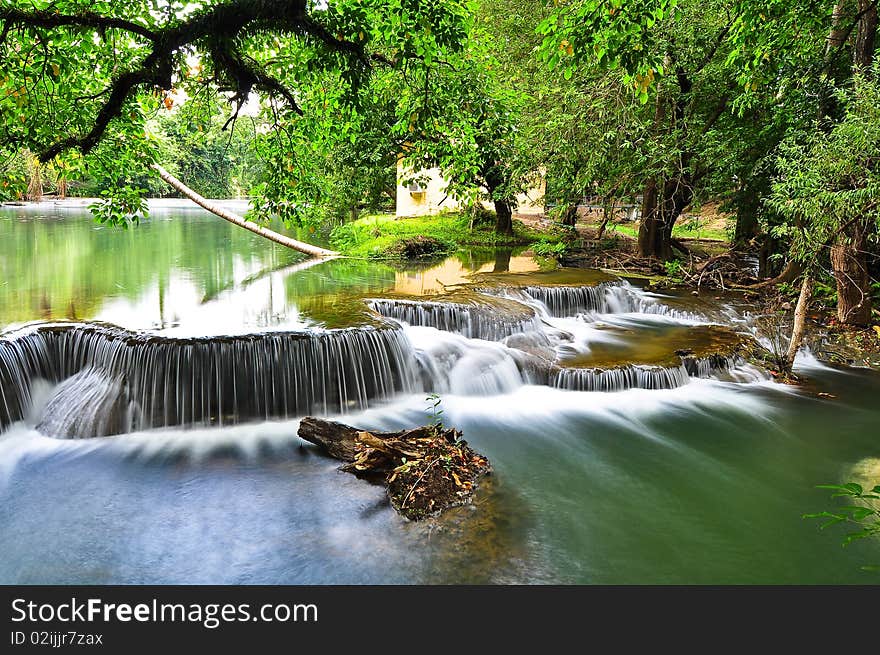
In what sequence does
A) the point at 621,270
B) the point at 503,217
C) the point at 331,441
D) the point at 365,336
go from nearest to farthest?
the point at 331,441 → the point at 365,336 → the point at 621,270 → the point at 503,217

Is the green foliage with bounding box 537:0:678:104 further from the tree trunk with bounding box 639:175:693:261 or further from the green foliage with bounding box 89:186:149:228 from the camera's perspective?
the tree trunk with bounding box 639:175:693:261

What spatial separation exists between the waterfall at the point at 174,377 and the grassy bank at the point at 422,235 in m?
11.7

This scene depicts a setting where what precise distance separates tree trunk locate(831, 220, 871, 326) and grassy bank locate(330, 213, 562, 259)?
37.5ft

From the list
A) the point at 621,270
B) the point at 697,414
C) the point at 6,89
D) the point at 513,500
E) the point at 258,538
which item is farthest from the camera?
the point at 621,270

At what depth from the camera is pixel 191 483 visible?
7.06 meters

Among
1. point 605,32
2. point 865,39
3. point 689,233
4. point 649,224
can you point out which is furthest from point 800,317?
point 689,233

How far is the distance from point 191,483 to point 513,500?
3.79 meters

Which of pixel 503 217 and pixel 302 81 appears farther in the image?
pixel 503 217

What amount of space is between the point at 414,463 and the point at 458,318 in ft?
18.8

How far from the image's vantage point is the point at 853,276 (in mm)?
11781

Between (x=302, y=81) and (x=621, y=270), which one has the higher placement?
(x=302, y=81)

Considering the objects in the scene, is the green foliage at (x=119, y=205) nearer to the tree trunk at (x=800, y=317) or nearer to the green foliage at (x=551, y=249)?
the tree trunk at (x=800, y=317)
